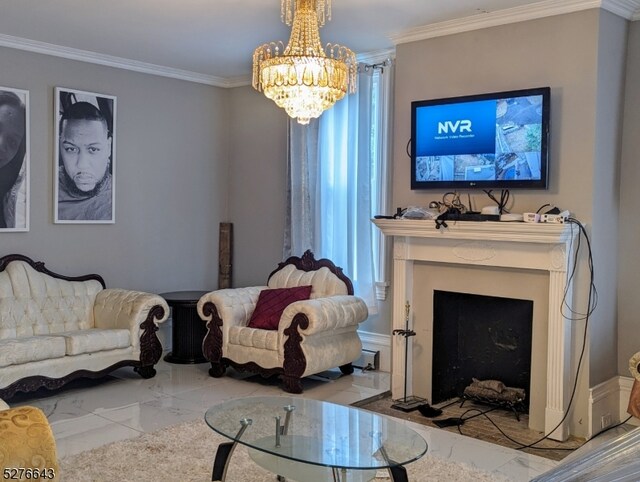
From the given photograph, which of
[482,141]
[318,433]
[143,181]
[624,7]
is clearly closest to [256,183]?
[143,181]

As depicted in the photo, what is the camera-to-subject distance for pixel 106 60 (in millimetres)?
5891

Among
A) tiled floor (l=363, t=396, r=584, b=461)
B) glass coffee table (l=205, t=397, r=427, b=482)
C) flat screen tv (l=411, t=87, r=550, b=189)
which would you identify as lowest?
tiled floor (l=363, t=396, r=584, b=461)

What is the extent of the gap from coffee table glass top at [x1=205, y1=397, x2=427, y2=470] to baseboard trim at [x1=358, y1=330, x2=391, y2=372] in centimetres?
222

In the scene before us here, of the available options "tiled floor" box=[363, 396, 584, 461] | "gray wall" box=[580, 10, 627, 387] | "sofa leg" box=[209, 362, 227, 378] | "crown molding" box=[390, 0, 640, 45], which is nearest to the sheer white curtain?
"crown molding" box=[390, 0, 640, 45]

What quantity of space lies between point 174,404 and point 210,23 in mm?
2708

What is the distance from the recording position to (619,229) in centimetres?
448

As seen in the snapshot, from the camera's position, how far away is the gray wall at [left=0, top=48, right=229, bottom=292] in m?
5.54

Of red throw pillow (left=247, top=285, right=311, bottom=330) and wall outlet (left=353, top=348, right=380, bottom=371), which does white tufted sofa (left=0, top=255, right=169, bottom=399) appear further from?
wall outlet (left=353, top=348, right=380, bottom=371)

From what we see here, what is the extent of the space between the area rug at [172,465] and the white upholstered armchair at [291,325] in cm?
117

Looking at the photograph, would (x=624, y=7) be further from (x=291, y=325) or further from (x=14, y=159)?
(x=14, y=159)

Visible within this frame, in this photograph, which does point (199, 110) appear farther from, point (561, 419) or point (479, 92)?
point (561, 419)

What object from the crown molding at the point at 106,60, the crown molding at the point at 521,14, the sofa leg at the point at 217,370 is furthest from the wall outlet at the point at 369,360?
the crown molding at the point at 106,60

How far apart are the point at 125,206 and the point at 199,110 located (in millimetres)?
1274

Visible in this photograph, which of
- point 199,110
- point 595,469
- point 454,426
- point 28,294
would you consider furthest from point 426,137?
point 595,469
